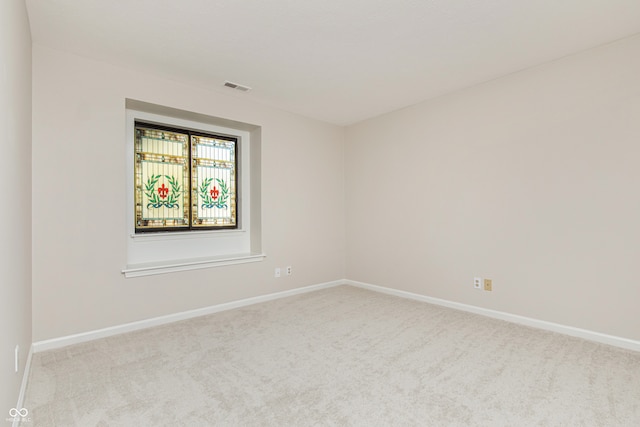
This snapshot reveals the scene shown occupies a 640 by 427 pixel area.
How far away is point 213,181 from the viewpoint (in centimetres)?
386

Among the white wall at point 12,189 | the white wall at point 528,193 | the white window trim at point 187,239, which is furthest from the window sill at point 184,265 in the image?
the white wall at point 528,193

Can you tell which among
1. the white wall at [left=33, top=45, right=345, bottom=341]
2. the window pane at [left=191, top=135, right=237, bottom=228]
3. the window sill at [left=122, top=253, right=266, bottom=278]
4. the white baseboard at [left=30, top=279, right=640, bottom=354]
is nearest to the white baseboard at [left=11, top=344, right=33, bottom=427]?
the white baseboard at [left=30, top=279, right=640, bottom=354]

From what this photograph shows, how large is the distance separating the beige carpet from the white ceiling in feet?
7.79

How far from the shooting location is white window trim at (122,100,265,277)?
10.4ft

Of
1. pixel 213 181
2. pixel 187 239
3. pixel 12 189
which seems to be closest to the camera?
pixel 12 189

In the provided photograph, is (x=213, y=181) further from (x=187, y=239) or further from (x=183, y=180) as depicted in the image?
(x=187, y=239)

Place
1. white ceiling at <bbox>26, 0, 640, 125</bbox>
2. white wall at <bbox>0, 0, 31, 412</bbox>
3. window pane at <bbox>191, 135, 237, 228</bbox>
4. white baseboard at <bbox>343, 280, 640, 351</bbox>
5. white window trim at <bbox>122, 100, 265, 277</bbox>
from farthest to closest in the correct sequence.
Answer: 1. window pane at <bbox>191, 135, 237, 228</bbox>
2. white window trim at <bbox>122, 100, 265, 277</bbox>
3. white baseboard at <bbox>343, 280, 640, 351</bbox>
4. white ceiling at <bbox>26, 0, 640, 125</bbox>
5. white wall at <bbox>0, 0, 31, 412</bbox>

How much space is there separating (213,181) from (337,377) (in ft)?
8.84

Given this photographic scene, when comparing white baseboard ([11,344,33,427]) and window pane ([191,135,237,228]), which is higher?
window pane ([191,135,237,228])

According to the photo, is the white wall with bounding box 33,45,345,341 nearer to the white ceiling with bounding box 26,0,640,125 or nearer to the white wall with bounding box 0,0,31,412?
the white ceiling with bounding box 26,0,640,125

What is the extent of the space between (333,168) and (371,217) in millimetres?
922

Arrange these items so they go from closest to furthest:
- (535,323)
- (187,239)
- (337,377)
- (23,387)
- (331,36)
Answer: (23,387)
(337,377)
(331,36)
(535,323)
(187,239)

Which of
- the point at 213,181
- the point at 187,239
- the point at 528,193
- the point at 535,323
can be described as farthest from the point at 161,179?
the point at 535,323

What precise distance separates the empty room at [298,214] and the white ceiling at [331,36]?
2 centimetres
